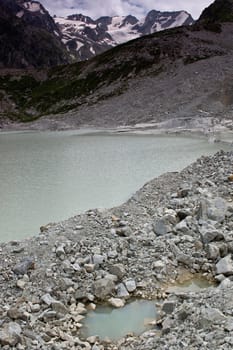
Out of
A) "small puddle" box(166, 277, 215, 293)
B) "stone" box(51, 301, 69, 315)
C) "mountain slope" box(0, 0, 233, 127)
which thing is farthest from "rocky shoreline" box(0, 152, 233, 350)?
"mountain slope" box(0, 0, 233, 127)

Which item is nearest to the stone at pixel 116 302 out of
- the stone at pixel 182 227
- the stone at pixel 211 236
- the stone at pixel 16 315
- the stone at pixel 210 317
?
the stone at pixel 16 315

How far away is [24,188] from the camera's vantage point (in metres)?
25.2

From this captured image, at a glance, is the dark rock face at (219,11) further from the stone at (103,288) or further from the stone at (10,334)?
the stone at (10,334)

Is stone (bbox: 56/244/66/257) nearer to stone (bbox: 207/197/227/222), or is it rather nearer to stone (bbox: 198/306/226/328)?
stone (bbox: 198/306/226/328)

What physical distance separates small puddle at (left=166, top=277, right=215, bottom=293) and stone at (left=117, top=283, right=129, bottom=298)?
110cm

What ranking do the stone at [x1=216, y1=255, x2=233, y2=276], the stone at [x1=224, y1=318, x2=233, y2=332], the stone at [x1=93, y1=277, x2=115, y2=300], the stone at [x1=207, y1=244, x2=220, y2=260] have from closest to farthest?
the stone at [x1=224, y1=318, x2=233, y2=332]
the stone at [x1=93, y1=277, x2=115, y2=300]
the stone at [x1=216, y1=255, x2=233, y2=276]
the stone at [x1=207, y1=244, x2=220, y2=260]

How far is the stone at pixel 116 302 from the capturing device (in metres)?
9.57

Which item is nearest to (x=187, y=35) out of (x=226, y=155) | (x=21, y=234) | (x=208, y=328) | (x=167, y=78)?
(x=167, y=78)

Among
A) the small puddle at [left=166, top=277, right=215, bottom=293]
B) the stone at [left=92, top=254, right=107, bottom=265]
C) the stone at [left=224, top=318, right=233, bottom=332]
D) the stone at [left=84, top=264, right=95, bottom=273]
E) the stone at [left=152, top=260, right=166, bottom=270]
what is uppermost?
the stone at [left=224, top=318, right=233, bottom=332]

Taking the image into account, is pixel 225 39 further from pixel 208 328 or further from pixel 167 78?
pixel 208 328

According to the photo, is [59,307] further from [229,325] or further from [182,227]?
[182,227]

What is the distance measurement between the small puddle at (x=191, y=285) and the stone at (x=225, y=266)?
0.43m

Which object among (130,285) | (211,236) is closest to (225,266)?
(211,236)

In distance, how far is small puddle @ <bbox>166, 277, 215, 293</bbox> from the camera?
1007 centimetres
